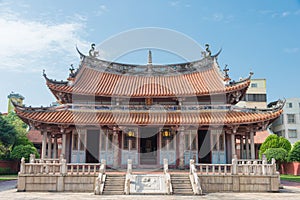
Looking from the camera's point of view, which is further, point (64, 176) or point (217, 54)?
point (217, 54)

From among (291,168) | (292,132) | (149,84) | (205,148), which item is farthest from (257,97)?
(205,148)

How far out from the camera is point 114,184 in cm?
1406

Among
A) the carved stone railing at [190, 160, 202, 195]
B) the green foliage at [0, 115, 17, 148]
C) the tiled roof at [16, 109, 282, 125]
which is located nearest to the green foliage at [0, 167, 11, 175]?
the green foliage at [0, 115, 17, 148]

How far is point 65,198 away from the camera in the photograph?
12.1 m

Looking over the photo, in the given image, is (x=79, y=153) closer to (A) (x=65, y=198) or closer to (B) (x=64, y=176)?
(B) (x=64, y=176)

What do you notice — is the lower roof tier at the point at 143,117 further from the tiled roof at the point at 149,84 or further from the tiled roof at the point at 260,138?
the tiled roof at the point at 260,138

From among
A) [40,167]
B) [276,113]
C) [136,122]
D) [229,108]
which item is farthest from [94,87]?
[276,113]

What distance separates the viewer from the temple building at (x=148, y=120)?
1891cm

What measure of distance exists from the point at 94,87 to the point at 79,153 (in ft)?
16.7

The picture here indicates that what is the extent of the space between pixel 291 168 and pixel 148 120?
834 inches

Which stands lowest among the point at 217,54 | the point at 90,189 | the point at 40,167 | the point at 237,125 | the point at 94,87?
the point at 90,189

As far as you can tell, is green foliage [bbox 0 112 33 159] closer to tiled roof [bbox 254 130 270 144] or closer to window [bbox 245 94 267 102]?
tiled roof [bbox 254 130 270 144]

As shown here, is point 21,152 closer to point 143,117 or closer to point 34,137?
point 34,137

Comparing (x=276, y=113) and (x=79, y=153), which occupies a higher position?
(x=276, y=113)
